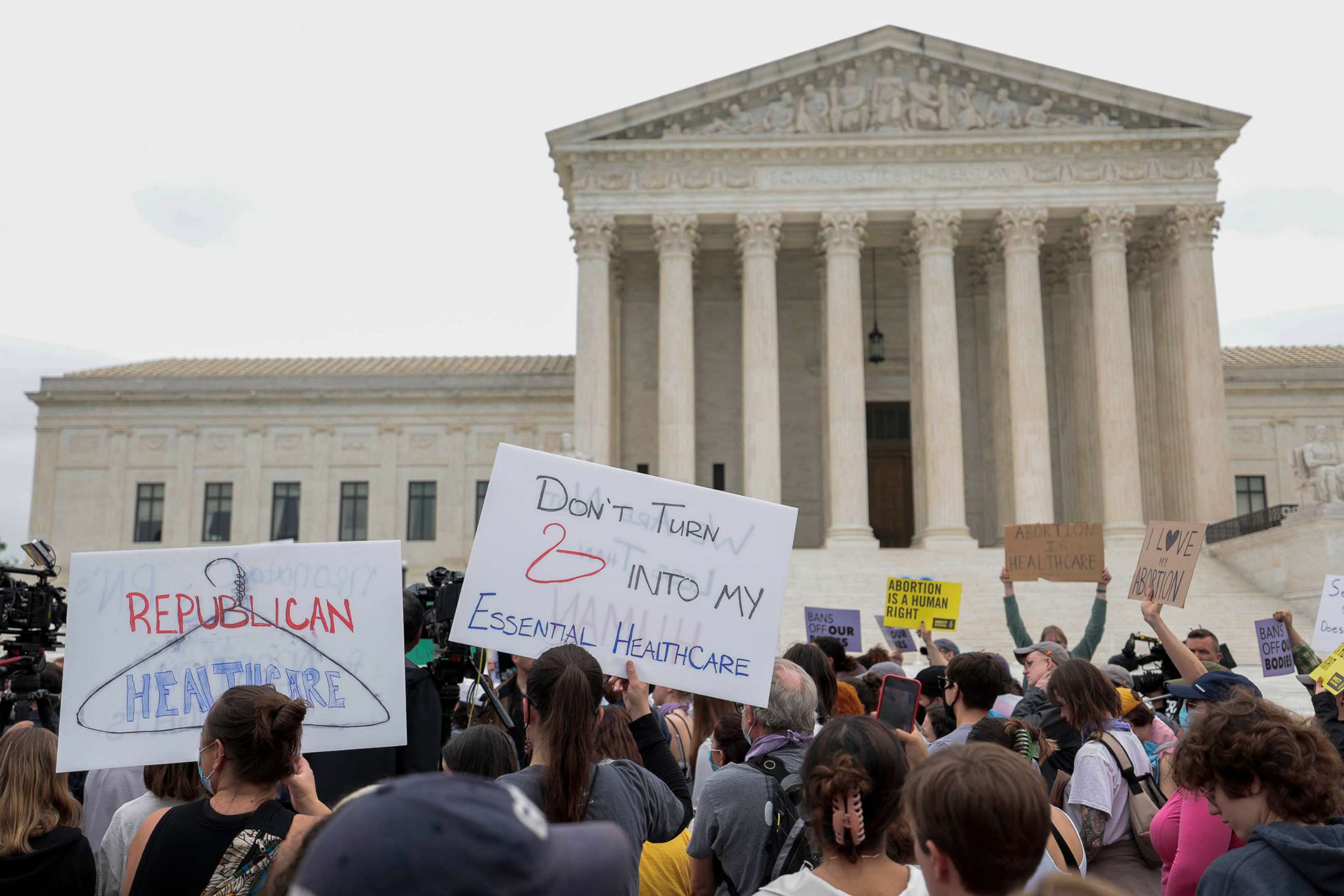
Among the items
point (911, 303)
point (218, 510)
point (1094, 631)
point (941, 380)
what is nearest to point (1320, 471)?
point (941, 380)

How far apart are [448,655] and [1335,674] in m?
4.86

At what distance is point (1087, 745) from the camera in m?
5.45

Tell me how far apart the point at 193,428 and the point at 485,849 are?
4776 centimetres

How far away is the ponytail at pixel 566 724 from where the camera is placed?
4.04 metres

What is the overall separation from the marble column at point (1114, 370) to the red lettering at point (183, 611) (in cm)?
3150

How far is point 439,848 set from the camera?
1.64 metres

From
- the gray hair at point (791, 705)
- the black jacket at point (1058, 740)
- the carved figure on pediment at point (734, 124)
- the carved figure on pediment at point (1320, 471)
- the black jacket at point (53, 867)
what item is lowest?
the black jacket at point (53, 867)

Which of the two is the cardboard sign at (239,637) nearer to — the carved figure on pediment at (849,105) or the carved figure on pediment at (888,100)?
the carved figure on pediment at (849,105)

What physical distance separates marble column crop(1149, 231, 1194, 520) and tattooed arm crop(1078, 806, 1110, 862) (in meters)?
31.5

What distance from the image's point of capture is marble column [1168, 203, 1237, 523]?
33.5 m

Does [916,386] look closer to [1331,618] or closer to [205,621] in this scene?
[1331,618]

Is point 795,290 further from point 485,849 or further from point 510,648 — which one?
point 485,849

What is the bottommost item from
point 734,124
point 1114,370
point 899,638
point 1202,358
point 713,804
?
point 713,804

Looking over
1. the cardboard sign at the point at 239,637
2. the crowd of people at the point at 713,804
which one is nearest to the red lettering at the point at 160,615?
the cardboard sign at the point at 239,637
